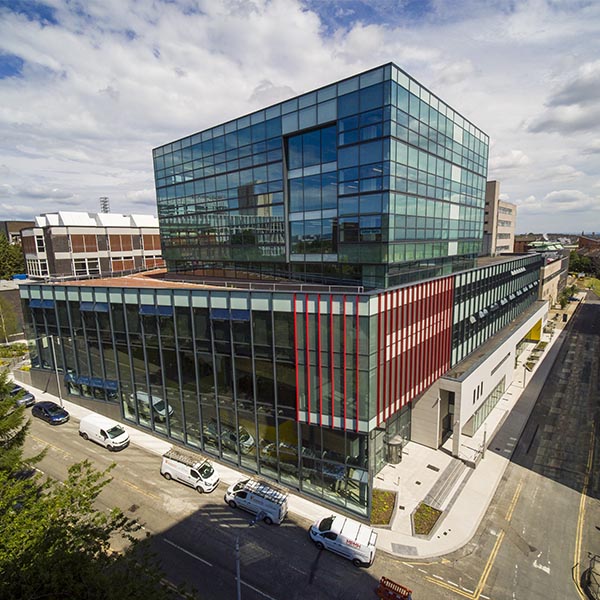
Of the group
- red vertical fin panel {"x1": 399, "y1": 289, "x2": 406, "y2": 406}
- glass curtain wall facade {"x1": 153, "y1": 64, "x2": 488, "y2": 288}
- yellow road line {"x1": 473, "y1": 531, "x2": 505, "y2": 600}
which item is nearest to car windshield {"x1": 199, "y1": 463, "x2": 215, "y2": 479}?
red vertical fin panel {"x1": 399, "y1": 289, "x2": 406, "y2": 406}

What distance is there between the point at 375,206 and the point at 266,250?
12232mm

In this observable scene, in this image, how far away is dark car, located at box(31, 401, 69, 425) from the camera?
1369 inches

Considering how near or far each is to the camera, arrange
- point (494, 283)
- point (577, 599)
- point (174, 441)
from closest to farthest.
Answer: point (577, 599)
point (174, 441)
point (494, 283)

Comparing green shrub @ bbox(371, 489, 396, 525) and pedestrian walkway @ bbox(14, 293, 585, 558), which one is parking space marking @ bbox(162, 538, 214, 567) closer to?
pedestrian walkway @ bbox(14, 293, 585, 558)

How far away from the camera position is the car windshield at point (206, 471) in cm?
2587

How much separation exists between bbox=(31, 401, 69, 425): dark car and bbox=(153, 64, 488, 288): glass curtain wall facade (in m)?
19.8

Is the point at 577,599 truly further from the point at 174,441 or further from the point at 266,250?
the point at 266,250

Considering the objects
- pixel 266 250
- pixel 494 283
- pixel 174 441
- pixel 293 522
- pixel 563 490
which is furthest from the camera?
pixel 494 283

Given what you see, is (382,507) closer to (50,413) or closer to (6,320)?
(50,413)

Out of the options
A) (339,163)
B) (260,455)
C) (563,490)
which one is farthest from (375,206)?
(563,490)

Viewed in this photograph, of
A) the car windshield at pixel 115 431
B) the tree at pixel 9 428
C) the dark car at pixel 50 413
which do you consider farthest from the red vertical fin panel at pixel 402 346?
the dark car at pixel 50 413

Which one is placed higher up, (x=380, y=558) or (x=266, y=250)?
(x=266, y=250)

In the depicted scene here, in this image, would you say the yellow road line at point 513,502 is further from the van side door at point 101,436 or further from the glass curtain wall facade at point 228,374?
the van side door at point 101,436

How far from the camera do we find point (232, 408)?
2808cm
